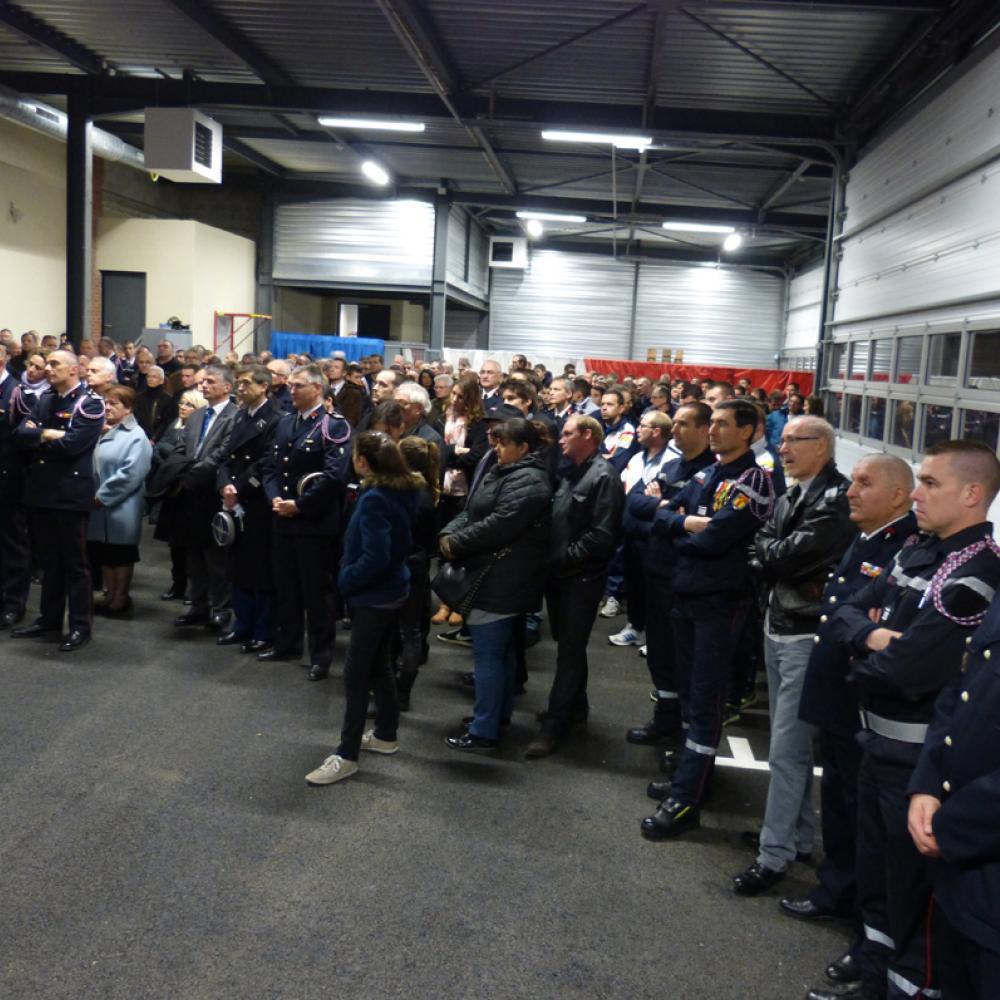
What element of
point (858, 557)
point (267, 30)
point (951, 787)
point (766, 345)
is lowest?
point (951, 787)

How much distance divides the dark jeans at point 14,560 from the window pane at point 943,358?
21.0ft

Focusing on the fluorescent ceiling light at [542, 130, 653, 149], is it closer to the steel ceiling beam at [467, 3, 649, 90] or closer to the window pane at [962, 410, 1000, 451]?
the steel ceiling beam at [467, 3, 649, 90]

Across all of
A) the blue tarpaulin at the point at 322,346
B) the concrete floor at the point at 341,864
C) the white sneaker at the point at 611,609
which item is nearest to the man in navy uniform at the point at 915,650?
the concrete floor at the point at 341,864

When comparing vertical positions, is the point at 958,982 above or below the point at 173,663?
above

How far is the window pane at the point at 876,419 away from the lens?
851 cm

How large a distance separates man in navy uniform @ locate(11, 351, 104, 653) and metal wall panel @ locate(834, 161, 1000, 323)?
573 centimetres

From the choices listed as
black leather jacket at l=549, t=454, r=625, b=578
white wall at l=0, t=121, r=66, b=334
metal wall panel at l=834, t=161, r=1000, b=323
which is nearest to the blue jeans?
black leather jacket at l=549, t=454, r=625, b=578

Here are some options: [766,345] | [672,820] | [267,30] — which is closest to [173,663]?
[672,820]

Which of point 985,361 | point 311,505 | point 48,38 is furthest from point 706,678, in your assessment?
point 48,38

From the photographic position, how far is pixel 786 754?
3.46m

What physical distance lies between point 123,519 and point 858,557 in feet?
16.4

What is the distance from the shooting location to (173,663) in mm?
5773

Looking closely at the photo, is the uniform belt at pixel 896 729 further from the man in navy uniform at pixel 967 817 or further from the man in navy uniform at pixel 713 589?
the man in navy uniform at pixel 713 589

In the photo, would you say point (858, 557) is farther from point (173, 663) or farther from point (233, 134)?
point (233, 134)
